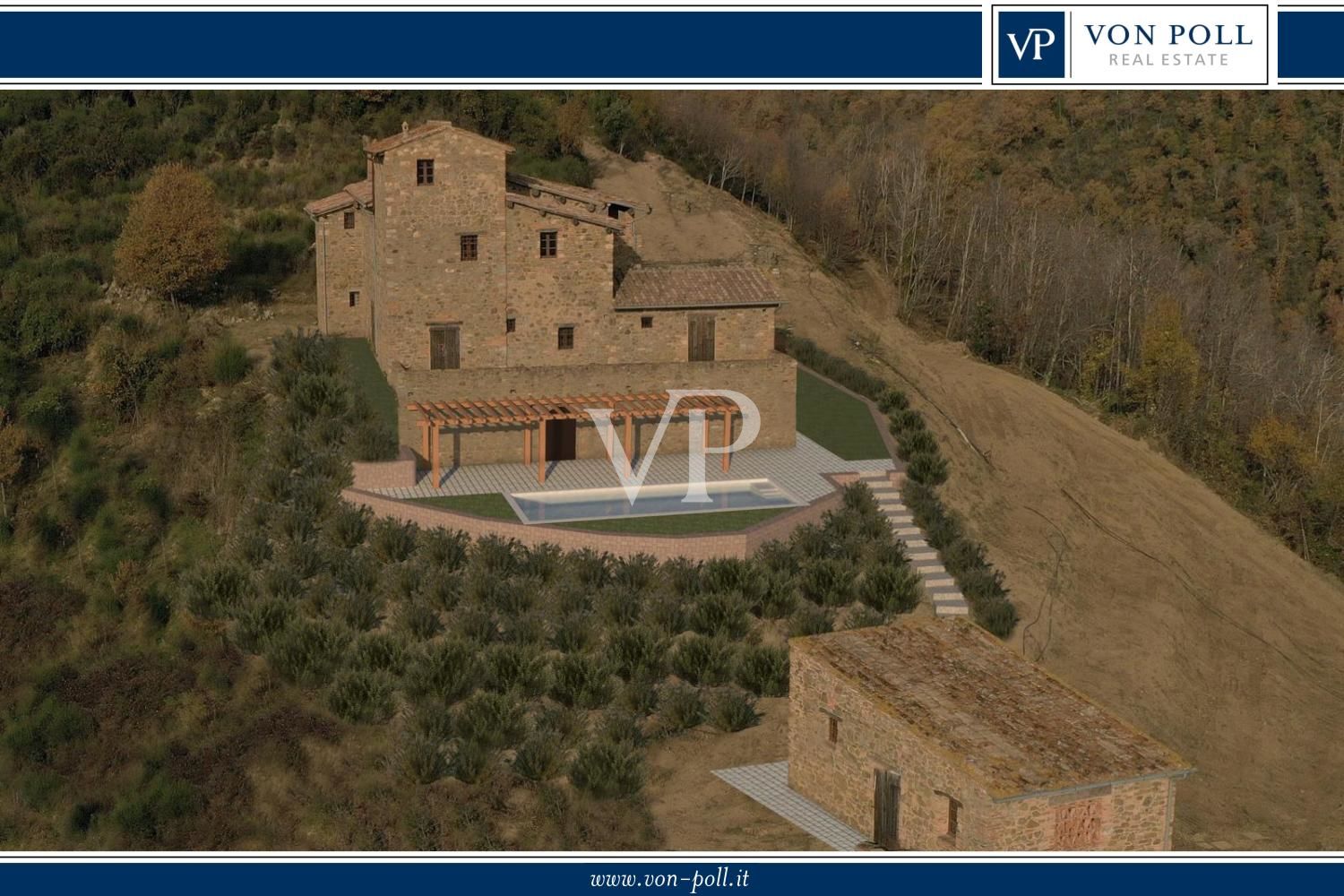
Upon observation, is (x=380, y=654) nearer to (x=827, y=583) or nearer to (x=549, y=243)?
(x=827, y=583)

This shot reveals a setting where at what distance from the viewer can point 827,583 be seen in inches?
1425

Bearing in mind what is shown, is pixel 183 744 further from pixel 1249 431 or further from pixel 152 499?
pixel 1249 431

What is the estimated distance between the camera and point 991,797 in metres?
24.7

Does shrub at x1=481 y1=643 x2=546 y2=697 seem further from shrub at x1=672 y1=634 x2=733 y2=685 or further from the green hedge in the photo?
the green hedge

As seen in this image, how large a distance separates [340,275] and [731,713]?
1998 centimetres

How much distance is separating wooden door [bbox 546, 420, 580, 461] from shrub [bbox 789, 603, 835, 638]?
24.9ft

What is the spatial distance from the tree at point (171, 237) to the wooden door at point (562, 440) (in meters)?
13.6

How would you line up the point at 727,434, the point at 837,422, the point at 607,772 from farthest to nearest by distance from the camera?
1. the point at 837,422
2. the point at 727,434
3. the point at 607,772

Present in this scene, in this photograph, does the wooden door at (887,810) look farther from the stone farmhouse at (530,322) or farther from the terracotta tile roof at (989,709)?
the stone farmhouse at (530,322)

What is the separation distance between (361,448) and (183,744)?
861 centimetres

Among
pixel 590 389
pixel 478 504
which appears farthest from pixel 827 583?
pixel 590 389

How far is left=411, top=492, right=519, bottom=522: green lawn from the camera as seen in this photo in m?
36.9

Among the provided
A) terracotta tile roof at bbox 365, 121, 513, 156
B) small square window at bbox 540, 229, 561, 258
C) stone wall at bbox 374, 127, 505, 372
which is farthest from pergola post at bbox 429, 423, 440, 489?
terracotta tile roof at bbox 365, 121, 513, 156

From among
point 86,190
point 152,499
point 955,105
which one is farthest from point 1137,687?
point 955,105
